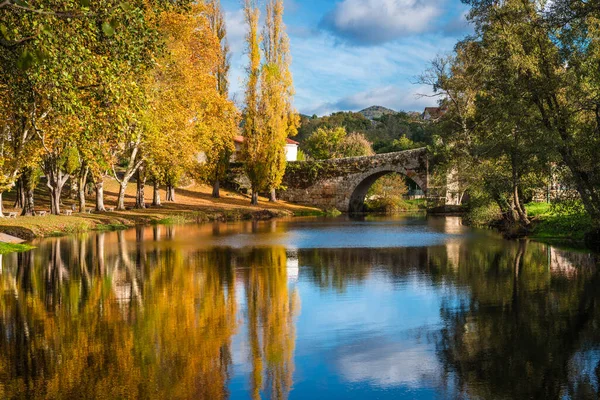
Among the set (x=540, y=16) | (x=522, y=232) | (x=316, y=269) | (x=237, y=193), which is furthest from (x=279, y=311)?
(x=237, y=193)

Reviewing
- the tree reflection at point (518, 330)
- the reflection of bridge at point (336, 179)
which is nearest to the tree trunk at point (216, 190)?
the reflection of bridge at point (336, 179)

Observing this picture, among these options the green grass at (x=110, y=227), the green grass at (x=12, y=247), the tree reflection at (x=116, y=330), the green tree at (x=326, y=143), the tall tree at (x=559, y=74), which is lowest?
the tree reflection at (x=116, y=330)

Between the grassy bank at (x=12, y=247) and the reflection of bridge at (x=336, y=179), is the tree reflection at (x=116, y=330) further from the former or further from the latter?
the reflection of bridge at (x=336, y=179)

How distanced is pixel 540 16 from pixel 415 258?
24.4ft

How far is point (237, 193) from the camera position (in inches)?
2088

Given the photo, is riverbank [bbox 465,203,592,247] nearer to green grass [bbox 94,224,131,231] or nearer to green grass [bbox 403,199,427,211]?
green grass [bbox 94,224,131,231]

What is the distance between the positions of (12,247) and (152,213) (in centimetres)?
1598

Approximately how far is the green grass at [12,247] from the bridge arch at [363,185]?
35028mm

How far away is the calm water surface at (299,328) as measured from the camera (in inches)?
245

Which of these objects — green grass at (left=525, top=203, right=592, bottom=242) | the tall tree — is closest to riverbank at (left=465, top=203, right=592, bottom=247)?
green grass at (left=525, top=203, right=592, bottom=242)

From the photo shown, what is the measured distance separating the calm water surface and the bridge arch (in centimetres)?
3392

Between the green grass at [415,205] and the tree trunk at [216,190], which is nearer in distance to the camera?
the tree trunk at [216,190]

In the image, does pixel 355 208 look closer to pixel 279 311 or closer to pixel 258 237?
pixel 258 237

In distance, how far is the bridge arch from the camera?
50.8m
